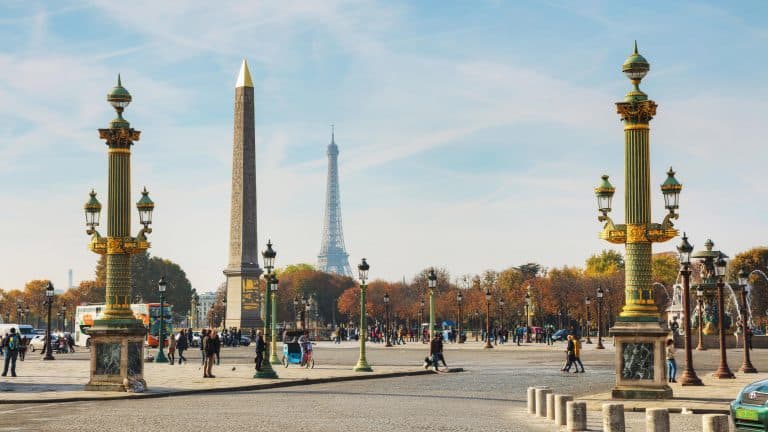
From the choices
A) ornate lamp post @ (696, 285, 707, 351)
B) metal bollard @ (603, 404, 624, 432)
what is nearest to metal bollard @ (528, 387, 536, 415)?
metal bollard @ (603, 404, 624, 432)

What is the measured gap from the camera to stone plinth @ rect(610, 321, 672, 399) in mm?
26328

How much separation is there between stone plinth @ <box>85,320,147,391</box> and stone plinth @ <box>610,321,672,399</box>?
42.7 ft

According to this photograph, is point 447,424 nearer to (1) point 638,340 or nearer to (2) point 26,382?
(1) point 638,340

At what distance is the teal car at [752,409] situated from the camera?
59.4 ft

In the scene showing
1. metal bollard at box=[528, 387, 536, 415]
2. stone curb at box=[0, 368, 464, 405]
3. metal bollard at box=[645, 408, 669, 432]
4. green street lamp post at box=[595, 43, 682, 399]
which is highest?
green street lamp post at box=[595, 43, 682, 399]

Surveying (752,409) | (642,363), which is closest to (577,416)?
(752,409)

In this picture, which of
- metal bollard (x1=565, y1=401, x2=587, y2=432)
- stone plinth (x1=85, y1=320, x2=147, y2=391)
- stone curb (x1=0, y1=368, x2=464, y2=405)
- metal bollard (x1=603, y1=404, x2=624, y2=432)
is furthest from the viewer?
stone plinth (x1=85, y1=320, x2=147, y2=391)

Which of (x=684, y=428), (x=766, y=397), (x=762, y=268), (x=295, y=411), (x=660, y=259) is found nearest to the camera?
(x=766, y=397)

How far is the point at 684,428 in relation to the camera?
20.3 metres

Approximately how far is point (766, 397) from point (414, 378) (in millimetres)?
22385

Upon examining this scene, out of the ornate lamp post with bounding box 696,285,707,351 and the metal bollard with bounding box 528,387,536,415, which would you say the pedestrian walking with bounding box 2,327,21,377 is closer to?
the metal bollard with bounding box 528,387,536,415

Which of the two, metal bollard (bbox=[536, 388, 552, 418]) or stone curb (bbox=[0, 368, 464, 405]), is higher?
metal bollard (bbox=[536, 388, 552, 418])

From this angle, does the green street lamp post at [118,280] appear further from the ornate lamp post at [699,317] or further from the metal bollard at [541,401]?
the ornate lamp post at [699,317]

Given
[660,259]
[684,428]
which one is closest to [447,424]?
[684,428]
